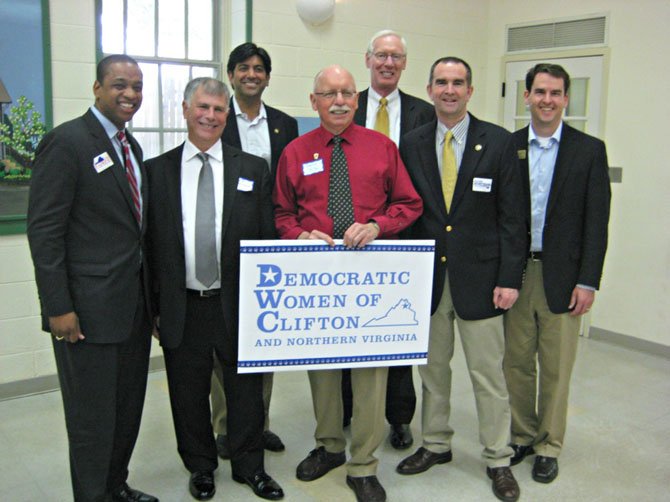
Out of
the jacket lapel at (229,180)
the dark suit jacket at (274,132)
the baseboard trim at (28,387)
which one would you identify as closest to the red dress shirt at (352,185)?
the jacket lapel at (229,180)

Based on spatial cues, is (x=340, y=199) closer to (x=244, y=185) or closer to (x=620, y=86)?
(x=244, y=185)

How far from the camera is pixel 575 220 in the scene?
2.78 metres

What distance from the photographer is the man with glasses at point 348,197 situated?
2.60 meters

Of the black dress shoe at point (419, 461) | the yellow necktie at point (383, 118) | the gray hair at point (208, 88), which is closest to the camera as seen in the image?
the gray hair at point (208, 88)

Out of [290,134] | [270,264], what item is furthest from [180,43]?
[270,264]

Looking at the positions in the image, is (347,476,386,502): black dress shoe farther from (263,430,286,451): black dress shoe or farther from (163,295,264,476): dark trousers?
(263,430,286,451): black dress shoe

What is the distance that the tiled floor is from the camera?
2.82 metres

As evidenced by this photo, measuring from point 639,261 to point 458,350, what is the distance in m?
1.48

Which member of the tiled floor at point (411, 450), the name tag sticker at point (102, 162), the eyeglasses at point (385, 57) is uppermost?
the eyeglasses at point (385, 57)

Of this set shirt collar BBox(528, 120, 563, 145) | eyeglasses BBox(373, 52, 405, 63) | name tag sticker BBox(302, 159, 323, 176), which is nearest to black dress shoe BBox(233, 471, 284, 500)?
name tag sticker BBox(302, 159, 323, 176)

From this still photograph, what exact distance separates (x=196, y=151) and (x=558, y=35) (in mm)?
3734

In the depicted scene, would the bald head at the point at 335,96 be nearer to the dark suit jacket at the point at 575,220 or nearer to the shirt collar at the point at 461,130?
the shirt collar at the point at 461,130

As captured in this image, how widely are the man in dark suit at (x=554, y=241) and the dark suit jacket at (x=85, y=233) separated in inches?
65.6

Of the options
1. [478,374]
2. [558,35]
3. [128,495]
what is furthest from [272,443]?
[558,35]
